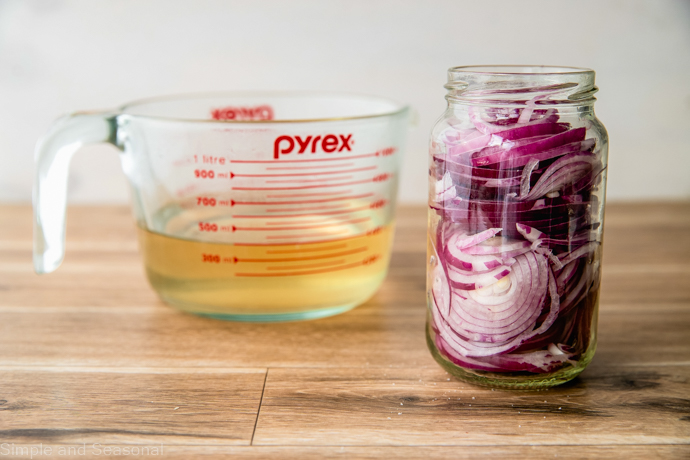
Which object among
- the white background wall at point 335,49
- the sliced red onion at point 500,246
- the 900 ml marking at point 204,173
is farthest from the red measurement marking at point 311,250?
the white background wall at point 335,49

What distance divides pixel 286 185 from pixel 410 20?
0.64m

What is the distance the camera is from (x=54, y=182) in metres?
0.65

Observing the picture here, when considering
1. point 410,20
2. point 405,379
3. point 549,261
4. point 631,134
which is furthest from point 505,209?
point 631,134

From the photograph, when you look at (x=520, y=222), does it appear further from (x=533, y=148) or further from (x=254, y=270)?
(x=254, y=270)

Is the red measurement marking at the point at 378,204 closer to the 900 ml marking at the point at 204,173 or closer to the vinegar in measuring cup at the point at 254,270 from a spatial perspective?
the vinegar in measuring cup at the point at 254,270

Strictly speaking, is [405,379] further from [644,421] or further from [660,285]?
[660,285]

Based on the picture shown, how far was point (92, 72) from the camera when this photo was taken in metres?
1.21

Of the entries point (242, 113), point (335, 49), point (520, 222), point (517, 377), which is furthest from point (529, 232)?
point (335, 49)

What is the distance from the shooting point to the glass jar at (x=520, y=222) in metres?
0.50

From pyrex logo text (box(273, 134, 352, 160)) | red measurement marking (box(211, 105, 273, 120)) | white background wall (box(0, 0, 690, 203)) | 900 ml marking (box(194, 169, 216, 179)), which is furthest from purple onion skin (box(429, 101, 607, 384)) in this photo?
white background wall (box(0, 0, 690, 203))

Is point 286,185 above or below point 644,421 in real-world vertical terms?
above

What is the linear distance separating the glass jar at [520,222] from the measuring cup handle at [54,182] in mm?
387

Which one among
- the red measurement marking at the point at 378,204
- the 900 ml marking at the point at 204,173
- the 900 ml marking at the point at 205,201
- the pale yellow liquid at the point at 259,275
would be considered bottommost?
the pale yellow liquid at the point at 259,275

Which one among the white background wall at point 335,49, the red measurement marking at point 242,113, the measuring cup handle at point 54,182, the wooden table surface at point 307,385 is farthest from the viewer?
the white background wall at point 335,49
